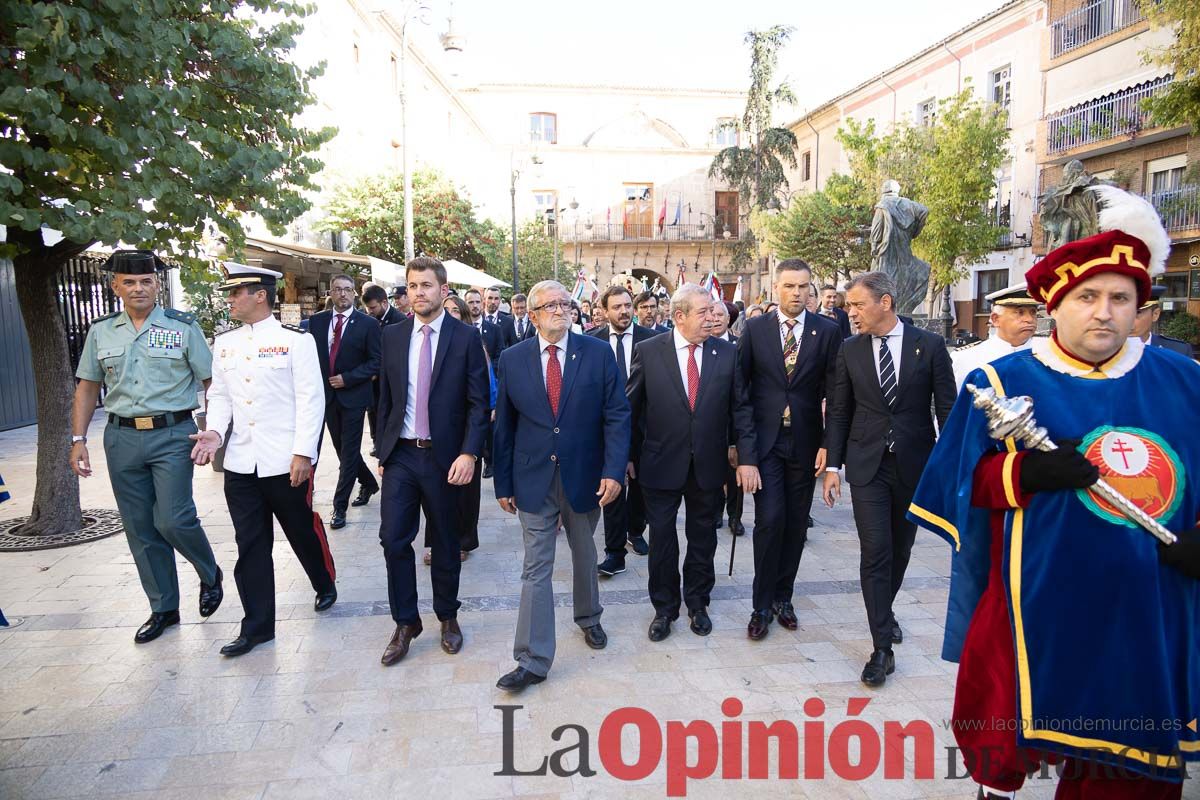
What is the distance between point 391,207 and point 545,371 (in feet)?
55.0

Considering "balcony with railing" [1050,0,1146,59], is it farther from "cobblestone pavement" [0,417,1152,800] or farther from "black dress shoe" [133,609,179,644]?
"black dress shoe" [133,609,179,644]

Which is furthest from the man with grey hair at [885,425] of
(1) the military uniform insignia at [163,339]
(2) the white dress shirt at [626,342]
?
(1) the military uniform insignia at [163,339]

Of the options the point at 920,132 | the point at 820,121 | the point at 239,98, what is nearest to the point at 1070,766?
the point at 239,98

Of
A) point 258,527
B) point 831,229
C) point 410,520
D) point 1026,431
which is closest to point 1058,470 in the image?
point 1026,431

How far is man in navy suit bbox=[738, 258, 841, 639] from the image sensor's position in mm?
4523

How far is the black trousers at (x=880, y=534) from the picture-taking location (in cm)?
393

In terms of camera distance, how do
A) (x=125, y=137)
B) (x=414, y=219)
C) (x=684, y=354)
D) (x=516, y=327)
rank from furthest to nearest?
1. (x=414, y=219)
2. (x=516, y=327)
3. (x=125, y=137)
4. (x=684, y=354)

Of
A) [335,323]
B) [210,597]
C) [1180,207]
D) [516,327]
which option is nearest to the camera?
[210,597]

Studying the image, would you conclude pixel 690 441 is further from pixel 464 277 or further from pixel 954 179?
pixel 954 179

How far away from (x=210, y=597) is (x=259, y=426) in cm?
126

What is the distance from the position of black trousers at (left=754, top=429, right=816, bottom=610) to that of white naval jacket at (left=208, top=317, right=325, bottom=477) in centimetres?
261

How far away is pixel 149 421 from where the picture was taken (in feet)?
14.3

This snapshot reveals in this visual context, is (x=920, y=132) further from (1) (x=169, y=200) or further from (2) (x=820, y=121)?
(1) (x=169, y=200)

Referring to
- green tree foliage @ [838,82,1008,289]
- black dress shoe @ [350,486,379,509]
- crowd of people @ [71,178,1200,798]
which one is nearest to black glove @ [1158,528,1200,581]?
crowd of people @ [71,178,1200,798]
